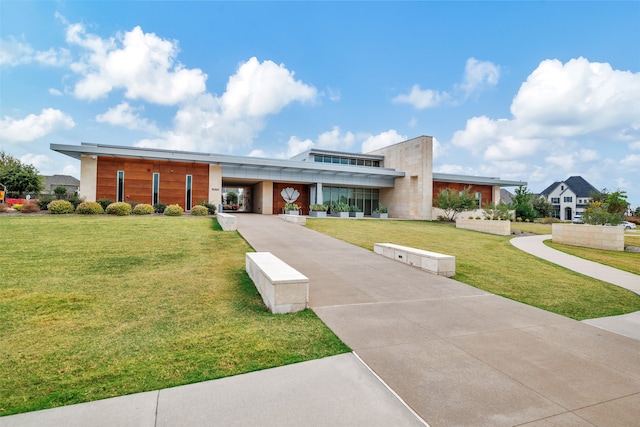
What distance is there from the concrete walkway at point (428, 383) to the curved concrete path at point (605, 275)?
1.80 feet

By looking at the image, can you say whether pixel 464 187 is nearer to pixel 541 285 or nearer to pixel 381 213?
pixel 381 213

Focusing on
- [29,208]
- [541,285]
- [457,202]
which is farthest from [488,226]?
[29,208]

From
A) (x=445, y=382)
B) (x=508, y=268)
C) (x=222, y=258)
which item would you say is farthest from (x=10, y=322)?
(x=508, y=268)

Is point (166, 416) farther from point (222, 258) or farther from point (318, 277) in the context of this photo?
point (222, 258)

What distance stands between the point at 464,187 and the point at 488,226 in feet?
55.0

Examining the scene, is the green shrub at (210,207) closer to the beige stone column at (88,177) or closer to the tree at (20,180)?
the beige stone column at (88,177)

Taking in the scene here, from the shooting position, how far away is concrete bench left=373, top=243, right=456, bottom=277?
8.97 m

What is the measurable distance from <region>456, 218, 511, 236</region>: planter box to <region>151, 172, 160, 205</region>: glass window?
24709 mm

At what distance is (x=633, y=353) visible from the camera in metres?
4.44

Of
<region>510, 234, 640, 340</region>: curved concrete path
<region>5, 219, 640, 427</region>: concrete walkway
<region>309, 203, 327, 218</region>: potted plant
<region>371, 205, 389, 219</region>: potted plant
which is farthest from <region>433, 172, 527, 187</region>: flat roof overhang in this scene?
<region>5, 219, 640, 427</region>: concrete walkway

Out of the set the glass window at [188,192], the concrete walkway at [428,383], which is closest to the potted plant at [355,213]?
the glass window at [188,192]

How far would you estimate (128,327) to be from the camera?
494cm

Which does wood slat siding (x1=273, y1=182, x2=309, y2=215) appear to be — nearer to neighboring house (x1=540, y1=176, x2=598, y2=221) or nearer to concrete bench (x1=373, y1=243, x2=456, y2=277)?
concrete bench (x1=373, y1=243, x2=456, y2=277)

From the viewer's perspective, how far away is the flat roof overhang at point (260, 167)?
24.8 metres
